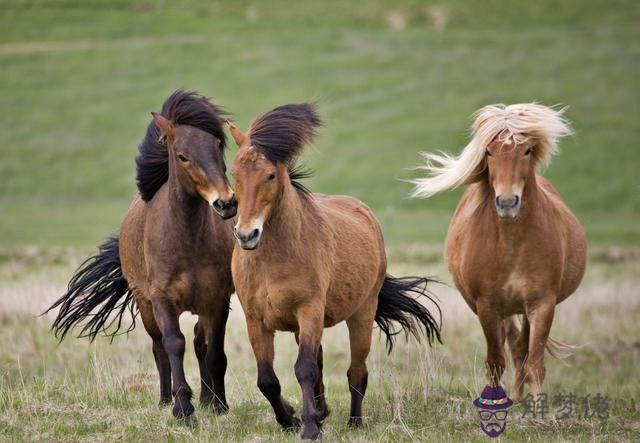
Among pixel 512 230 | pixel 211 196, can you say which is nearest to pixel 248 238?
pixel 211 196

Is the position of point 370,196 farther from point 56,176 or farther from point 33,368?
point 33,368

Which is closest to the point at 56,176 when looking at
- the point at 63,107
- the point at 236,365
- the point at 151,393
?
the point at 63,107

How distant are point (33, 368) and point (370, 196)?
2659cm

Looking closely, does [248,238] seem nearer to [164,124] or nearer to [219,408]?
[164,124]

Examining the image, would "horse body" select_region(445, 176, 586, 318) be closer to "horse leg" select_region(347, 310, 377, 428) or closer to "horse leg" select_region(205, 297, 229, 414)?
"horse leg" select_region(347, 310, 377, 428)

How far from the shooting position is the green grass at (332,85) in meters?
36.5

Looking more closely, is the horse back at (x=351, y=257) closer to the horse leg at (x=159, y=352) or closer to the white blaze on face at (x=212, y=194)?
the white blaze on face at (x=212, y=194)

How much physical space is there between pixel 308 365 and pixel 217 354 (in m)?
1.53

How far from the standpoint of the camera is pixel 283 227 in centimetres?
677

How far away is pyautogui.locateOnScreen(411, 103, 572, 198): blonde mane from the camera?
26.1 feet

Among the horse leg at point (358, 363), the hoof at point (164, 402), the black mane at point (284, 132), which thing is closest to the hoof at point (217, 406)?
the hoof at point (164, 402)

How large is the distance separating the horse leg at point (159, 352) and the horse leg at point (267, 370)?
1589mm

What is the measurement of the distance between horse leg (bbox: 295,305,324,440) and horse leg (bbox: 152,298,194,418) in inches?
45.5

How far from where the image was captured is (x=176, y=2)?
61.0 m
